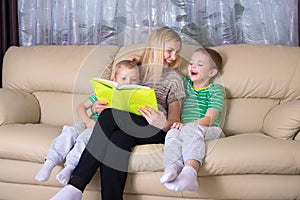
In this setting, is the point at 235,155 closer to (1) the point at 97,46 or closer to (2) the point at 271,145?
(2) the point at 271,145

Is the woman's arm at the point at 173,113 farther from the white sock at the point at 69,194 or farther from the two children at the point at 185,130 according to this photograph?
the white sock at the point at 69,194

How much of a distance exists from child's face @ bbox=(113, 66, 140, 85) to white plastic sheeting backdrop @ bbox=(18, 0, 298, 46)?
862 millimetres

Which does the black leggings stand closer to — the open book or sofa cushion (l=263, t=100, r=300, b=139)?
the open book

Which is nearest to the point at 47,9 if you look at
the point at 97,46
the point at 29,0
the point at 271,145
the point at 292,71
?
the point at 29,0

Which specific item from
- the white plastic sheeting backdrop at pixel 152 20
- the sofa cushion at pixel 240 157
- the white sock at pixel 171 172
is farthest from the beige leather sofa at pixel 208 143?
the white plastic sheeting backdrop at pixel 152 20

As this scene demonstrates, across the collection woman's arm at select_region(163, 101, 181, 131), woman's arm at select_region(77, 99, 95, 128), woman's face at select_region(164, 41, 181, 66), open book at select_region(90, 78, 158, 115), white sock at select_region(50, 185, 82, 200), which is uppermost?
woman's face at select_region(164, 41, 181, 66)

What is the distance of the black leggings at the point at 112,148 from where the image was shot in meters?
2.03

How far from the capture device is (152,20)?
321cm

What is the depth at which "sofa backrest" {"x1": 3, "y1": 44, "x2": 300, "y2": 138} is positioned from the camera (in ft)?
8.55

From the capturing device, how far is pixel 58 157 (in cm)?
216

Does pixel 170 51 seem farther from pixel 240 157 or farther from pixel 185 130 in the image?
pixel 240 157

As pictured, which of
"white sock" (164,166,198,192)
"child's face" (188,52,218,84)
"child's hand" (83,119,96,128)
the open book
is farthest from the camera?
"child's face" (188,52,218,84)

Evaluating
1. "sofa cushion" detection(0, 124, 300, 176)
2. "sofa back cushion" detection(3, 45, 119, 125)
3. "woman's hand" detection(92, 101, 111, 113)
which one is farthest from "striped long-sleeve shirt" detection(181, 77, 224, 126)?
"sofa back cushion" detection(3, 45, 119, 125)

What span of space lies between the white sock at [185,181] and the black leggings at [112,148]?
0.24 m
